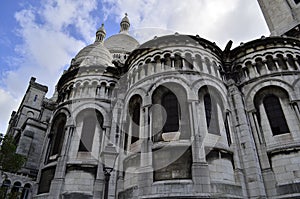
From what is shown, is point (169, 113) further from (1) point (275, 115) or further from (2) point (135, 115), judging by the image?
(1) point (275, 115)

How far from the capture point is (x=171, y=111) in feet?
39.9

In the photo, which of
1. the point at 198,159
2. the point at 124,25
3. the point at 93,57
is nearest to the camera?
the point at 198,159

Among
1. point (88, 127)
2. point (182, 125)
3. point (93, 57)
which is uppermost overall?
point (93, 57)

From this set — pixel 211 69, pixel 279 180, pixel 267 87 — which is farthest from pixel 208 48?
pixel 279 180

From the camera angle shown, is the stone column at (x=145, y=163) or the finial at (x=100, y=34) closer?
the stone column at (x=145, y=163)

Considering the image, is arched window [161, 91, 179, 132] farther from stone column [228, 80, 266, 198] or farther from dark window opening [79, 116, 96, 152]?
dark window opening [79, 116, 96, 152]

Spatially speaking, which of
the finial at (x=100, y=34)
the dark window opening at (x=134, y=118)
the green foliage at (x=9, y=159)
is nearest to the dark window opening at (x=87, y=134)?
the dark window opening at (x=134, y=118)

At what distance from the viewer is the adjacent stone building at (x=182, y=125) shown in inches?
404

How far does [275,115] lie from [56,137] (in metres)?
14.3

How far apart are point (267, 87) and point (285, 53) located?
9.14ft

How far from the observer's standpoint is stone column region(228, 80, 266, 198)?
10.4 metres

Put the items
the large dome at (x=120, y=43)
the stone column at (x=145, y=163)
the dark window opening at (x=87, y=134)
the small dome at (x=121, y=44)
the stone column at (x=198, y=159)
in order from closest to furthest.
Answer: the stone column at (x=198, y=159), the stone column at (x=145, y=163), the dark window opening at (x=87, y=134), the small dome at (x=121, y=44), the large dome at (x=120, y=43)

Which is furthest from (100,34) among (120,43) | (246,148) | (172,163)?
(246,148)

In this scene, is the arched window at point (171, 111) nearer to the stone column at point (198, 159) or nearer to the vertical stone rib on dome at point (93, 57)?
the stone column at point (198, 159)
